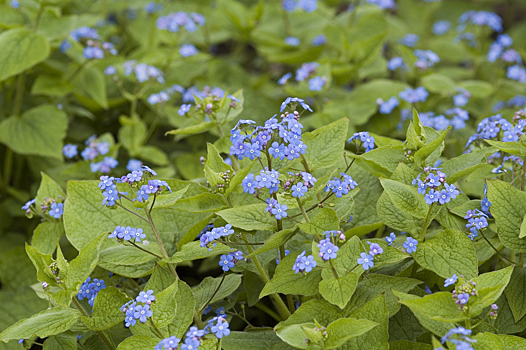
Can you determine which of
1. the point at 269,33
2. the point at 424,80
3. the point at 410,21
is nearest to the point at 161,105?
the point at 269,33

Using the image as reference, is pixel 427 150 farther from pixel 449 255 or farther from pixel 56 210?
pixel 56 210

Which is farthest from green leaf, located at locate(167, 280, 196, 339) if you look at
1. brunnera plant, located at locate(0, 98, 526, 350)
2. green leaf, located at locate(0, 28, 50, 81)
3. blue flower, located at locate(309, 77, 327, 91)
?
green leaf, located at locate(0, 28, 50, 81)

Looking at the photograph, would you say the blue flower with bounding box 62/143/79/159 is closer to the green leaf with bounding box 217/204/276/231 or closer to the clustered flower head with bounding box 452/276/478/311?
the green leaf with bounding box 217/204/276/231

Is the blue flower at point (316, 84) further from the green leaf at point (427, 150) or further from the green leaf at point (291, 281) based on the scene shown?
the green leaf at point (291, 281)

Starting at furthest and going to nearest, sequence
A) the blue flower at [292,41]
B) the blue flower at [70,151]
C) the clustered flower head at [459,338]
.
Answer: the blue flower at [292,41], the blue flower at [70,151], the clustered flower head at [459,338]

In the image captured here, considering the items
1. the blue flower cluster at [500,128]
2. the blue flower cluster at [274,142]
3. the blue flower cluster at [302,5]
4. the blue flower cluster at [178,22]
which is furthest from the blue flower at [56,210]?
the blue flower cluster at [302,5]

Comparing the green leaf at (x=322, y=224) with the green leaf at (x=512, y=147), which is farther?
the green leaf at (x=512, y=147)

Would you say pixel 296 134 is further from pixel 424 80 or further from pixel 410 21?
pixel 410 21
